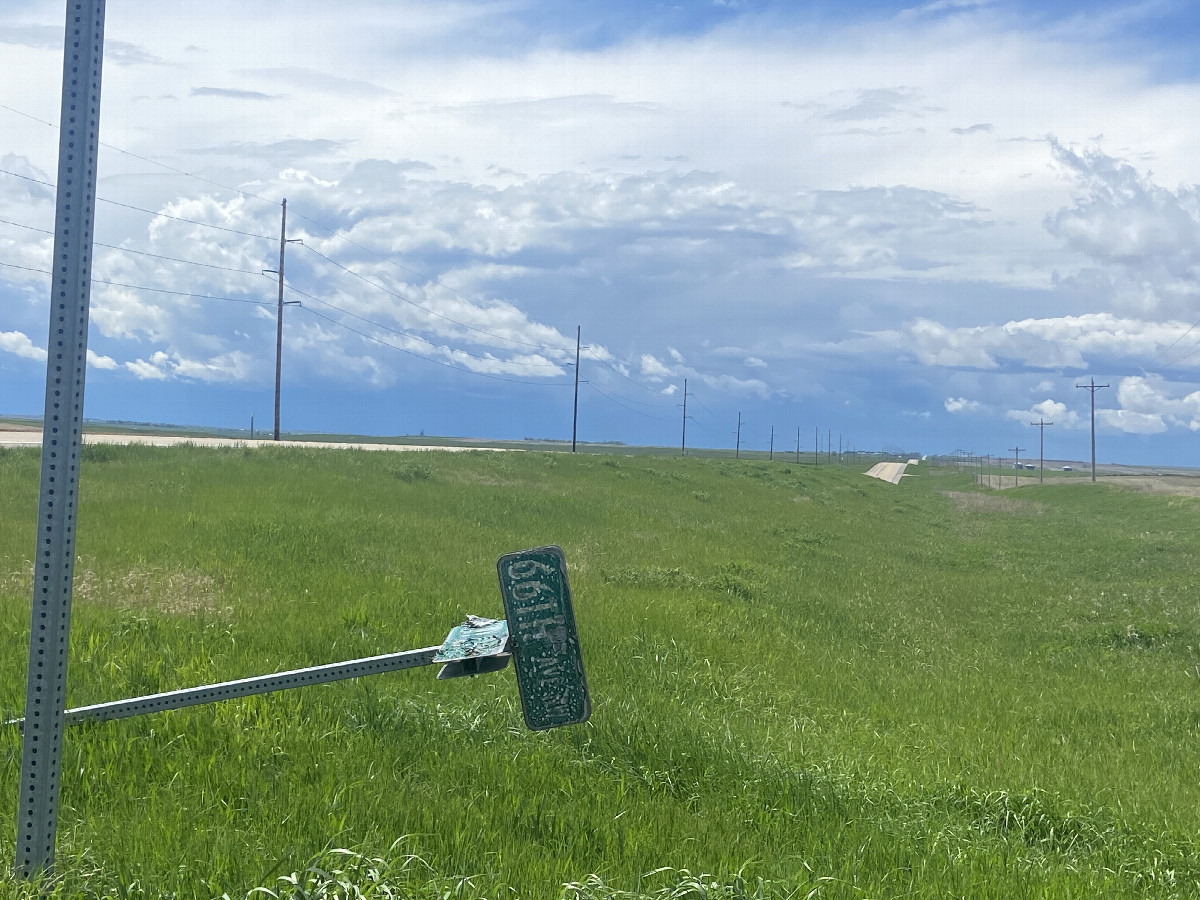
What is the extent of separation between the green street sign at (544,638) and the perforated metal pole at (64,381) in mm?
1681

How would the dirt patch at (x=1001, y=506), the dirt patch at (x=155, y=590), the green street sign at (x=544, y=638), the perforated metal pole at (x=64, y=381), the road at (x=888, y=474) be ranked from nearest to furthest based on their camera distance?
the perforated metal pole at (x=64, y=381)
the green street sign at (x=544, y=638)
the dirt patch at (x=155, y=590)
the dirt patch at (x=1001, y=506)
the road at (x=888, y=474)

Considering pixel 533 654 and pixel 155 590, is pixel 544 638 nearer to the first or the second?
pixel 533 654

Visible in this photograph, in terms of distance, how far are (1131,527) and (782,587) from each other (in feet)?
98.9

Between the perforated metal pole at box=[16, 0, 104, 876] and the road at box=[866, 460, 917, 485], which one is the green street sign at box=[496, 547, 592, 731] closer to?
the perforated metal pole at box=[16, 0, 104, 876]

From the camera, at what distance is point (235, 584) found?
36.1ft

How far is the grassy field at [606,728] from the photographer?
4.43m

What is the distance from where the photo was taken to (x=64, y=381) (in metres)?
3.44

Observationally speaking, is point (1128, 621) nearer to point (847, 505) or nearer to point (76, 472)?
point (76, 472)

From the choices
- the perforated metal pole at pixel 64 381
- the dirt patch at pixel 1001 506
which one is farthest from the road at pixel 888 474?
the perforated metal pole at pixel 64 381

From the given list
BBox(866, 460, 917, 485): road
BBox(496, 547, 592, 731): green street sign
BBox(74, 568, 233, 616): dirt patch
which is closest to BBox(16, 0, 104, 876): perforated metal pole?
BBox(496, 547, 592, 731): green street sign

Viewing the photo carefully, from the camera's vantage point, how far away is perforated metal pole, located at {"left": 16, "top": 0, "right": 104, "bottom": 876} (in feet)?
11.3

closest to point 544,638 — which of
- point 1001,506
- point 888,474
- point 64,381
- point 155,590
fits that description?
point 64,381

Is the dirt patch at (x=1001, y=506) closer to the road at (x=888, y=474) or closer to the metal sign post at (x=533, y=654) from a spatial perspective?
the road at (x=888, y=474)

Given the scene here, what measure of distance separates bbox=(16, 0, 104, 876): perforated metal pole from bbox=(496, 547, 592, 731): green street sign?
1681 mm
